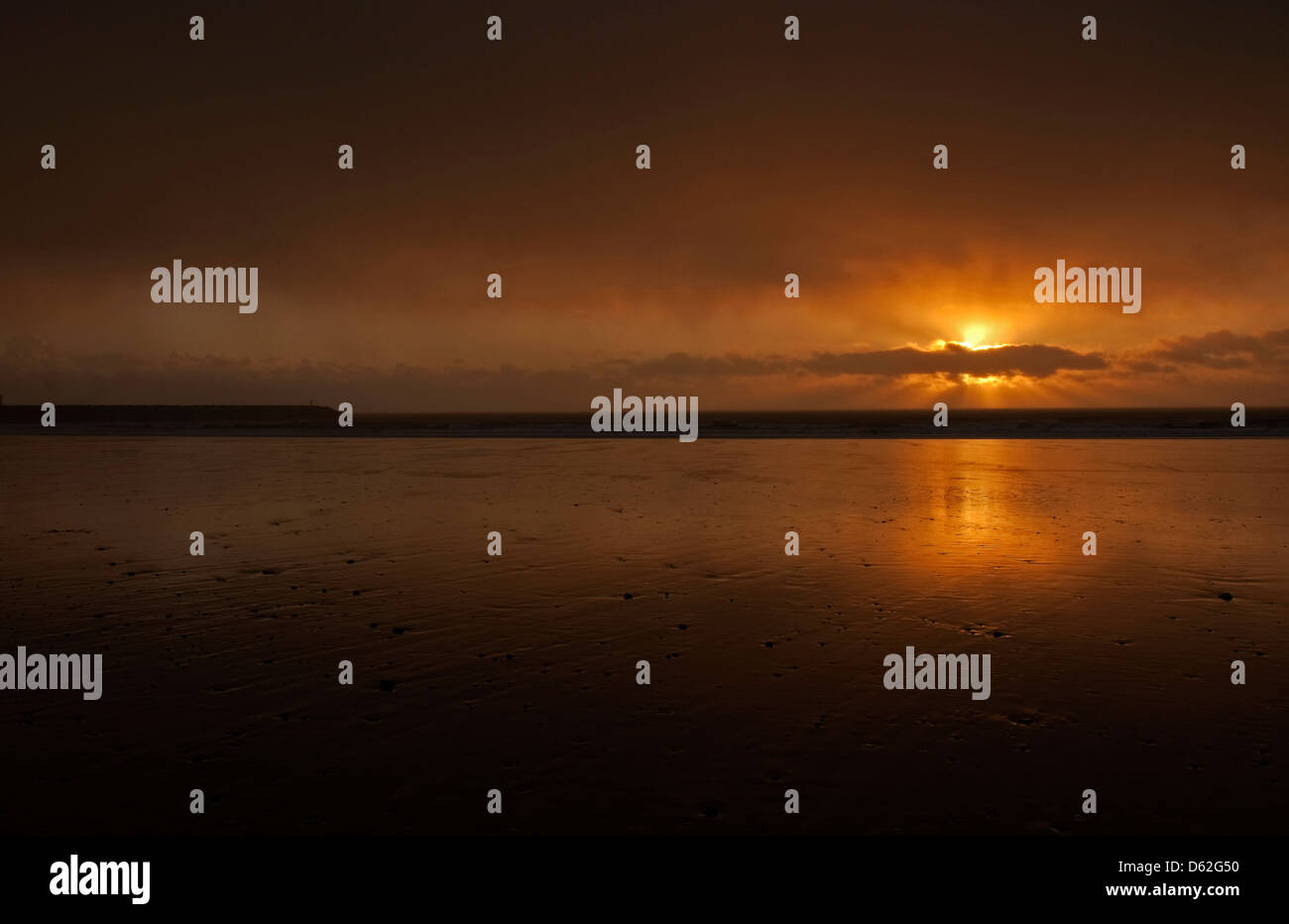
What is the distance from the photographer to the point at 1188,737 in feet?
22.1

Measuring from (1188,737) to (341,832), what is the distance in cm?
720

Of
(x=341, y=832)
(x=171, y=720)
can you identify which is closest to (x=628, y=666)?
(x=341, y=832)

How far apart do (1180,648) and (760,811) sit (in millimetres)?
6668

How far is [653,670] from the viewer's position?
8.66 metres

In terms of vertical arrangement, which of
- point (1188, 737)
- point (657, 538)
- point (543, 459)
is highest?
point (543, 459)

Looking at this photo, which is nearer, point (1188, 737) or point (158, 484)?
point (1188, 737)

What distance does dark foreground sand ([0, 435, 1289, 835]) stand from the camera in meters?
5.77

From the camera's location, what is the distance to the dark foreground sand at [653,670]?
5.77m
